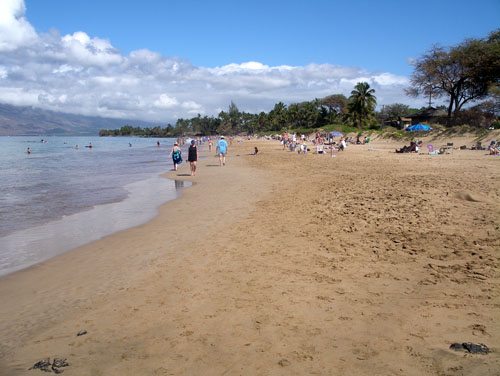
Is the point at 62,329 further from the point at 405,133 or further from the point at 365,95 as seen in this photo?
the point at 365,95

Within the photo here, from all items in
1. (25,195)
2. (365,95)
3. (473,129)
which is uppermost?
(365,95)

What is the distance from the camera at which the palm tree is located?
2581 inches

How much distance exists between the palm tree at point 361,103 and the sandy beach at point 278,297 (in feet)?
202

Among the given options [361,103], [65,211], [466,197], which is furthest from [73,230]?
[361,103]

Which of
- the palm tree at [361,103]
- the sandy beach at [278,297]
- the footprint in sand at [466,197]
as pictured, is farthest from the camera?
the palm tree at [361,103]

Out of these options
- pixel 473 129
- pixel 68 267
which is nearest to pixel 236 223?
pixel 68 267

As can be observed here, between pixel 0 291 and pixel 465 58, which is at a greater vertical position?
pixel 465 58

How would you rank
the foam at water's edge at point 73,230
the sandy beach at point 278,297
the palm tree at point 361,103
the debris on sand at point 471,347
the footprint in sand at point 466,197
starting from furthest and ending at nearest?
the palm tree at point 361,103 < the footprint in sand at point 466,197 < the foam at water's edge at point 73,230 < the sandy beach at point 278,297 < the debris on sand at point 471,347

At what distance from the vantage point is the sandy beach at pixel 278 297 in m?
3.26

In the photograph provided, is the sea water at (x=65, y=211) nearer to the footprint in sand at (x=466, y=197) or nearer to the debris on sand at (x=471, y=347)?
the debris on sand at (x=471, y=347)

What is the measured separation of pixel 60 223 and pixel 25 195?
6.12m

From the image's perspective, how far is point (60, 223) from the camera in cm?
938

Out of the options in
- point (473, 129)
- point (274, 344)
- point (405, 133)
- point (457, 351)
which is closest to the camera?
point (457, 351)

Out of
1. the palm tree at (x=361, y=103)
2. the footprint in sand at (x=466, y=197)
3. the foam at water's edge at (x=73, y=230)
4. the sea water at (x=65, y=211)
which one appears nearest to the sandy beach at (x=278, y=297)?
the footprint in sand at (x=466, y=197)
